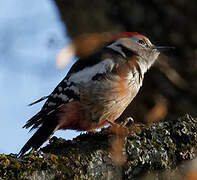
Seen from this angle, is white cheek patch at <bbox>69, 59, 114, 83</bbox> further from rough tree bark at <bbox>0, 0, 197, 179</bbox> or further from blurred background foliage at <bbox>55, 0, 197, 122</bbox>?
blurred background foliage at <bbox>55, 0, 197, 122</bbox>

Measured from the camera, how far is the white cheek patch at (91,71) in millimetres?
4180

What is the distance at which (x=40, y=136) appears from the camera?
3.76 meters

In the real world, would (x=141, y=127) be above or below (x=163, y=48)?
above

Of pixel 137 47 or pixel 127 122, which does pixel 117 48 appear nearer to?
pixel 137 47

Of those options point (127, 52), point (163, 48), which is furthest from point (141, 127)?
point (127, 52)

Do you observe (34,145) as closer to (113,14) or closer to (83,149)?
(83,149)

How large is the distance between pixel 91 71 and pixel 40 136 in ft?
2.54

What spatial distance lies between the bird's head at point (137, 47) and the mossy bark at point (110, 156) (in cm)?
181

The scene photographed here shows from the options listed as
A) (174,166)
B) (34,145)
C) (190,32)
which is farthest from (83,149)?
(190,32)

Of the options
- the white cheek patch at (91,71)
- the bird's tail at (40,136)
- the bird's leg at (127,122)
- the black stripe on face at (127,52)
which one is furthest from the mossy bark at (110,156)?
the black stripe on face at (127,52)

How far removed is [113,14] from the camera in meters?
5.01

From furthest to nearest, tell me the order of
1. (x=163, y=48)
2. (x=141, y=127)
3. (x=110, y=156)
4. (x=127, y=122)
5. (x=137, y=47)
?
1. (x=137, y=47)
2. (x=163, y=48)
3. (x=127, y=122)
4. (x=141, y=127)
5. (x=110, y=156)

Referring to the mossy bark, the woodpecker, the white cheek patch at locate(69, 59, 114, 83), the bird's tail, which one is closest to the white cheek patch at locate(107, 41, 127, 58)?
the woodpecker

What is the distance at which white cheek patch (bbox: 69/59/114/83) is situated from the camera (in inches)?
165
